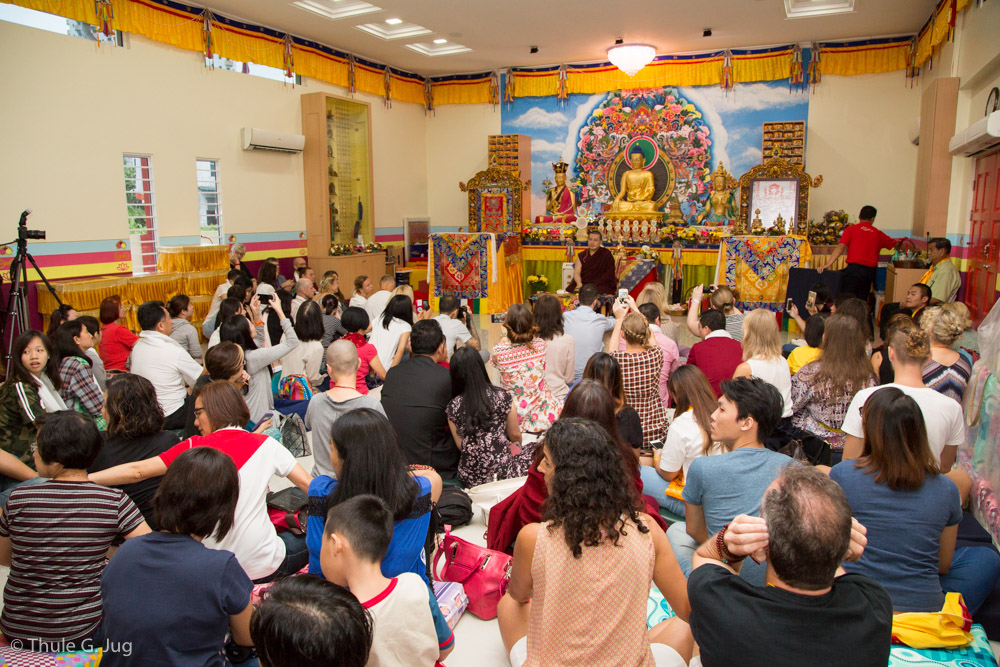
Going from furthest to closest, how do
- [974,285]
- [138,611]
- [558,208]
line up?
[558,208] < [974,285] < [138,611]

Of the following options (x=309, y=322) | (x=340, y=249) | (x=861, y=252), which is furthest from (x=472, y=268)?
(x=309, y=322)

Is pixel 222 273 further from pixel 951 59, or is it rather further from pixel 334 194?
pixel 951 59

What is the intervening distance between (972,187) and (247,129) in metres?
9.26

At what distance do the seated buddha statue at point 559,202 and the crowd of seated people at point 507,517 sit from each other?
895cm

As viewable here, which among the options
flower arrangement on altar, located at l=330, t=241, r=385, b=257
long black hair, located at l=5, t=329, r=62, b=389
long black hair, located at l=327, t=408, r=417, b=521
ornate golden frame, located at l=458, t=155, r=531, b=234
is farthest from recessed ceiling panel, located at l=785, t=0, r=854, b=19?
long black hair, located at l=5, t=329, r=62, b=389

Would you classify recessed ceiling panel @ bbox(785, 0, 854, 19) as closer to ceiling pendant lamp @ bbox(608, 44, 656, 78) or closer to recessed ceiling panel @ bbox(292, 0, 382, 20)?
ceiling pendant lamp @ bbox(608, 44, 656, 78)

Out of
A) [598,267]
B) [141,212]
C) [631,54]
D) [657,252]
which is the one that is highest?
[631,54]

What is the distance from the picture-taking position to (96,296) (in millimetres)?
7699

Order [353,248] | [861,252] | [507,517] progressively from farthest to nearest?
[353,248] → [861,252] → [507,517]

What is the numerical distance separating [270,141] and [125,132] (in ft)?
7.29

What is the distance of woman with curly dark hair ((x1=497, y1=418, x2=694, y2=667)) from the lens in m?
1.82

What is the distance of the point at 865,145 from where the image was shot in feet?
37.2

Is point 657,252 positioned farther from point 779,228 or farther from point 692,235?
point 779,228

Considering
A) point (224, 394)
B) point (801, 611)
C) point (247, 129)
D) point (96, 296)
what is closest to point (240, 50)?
point (247, 129)
